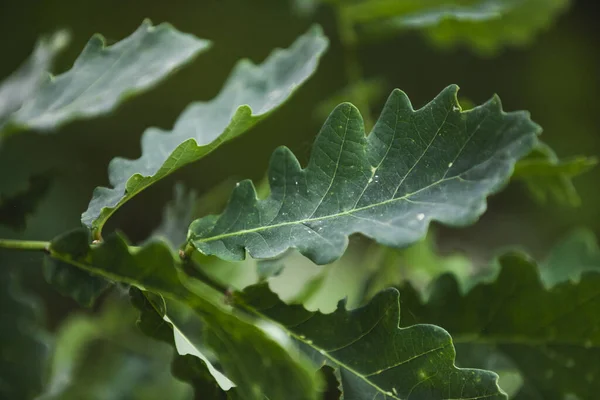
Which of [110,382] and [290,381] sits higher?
[290,381]

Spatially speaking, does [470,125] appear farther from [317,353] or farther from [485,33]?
[485,33]

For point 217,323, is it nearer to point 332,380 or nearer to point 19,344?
point 332,380

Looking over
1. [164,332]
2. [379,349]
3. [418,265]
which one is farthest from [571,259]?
[164,332]

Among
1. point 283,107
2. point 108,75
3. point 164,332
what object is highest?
point 108,75

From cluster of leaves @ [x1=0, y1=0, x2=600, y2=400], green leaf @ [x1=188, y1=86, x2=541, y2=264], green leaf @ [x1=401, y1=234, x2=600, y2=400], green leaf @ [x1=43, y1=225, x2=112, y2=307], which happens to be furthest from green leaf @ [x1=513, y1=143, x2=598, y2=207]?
green leaf @ [x1=43, y1=225, x2=112, y2=307]

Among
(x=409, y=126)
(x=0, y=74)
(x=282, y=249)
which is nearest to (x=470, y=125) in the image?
(x=409, y=126)

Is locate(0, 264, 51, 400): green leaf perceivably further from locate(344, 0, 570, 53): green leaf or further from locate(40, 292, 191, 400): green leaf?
locate(344, 0, 570, 53): green leaf

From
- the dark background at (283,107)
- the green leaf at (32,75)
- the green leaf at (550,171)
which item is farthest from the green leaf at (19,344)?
the dark background at (283,107)
